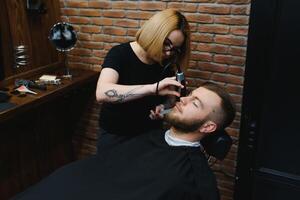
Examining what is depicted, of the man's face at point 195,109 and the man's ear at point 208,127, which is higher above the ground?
the man's face at point 195,109

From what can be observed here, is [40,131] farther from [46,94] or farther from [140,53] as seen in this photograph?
[140,53]

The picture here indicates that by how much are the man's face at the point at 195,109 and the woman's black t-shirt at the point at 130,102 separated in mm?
376

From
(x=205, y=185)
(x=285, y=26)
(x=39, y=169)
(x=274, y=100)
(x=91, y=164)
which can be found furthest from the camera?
(x=39, y=169)

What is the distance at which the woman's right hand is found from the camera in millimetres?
1812

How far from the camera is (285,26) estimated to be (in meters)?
1.95

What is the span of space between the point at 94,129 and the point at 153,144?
125cm

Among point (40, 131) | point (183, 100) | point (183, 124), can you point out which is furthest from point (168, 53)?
point (40, 131)

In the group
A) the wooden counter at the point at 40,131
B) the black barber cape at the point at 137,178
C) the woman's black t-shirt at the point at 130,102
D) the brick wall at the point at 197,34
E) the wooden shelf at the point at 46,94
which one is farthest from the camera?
Result: the wooden counter at the point at 40,131

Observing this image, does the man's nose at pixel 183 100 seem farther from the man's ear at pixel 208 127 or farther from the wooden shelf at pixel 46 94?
the wooden shelf at pixel 46 94

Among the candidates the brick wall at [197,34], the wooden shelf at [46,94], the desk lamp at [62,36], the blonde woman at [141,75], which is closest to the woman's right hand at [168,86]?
the blonde woman at [141,75]

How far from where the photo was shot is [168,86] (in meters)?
1.84

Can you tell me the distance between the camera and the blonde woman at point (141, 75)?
6.10 ft

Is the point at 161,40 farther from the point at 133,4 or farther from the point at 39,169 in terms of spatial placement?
the point at 39,169

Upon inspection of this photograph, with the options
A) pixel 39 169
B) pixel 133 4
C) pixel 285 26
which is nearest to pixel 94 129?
pixel 39 169
